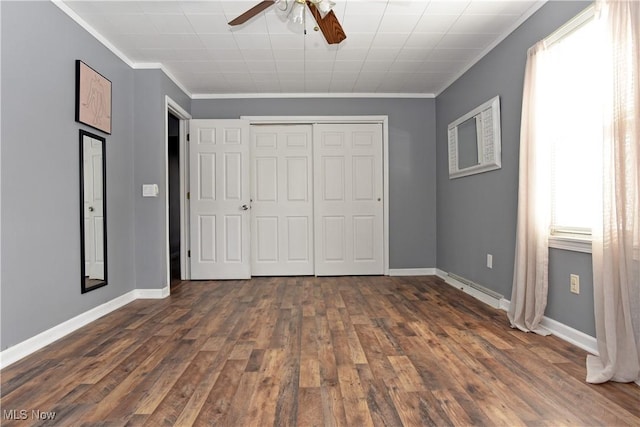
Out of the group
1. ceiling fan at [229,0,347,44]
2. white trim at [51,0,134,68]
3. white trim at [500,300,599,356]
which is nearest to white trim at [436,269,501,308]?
white trim at [500,300,599,356]

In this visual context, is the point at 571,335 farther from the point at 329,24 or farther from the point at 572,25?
the point at 329,24

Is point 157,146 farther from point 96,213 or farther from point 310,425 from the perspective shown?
point 310,425

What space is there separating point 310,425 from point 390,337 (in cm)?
116

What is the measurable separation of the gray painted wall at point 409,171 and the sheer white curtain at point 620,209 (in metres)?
2.97

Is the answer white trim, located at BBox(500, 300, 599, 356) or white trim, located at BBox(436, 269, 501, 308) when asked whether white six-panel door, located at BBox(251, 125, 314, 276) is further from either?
white trim, located at BBox(500, 300, 599, 356)

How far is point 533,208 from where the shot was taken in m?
2.62

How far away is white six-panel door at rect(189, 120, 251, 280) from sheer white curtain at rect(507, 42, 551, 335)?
10.4 ft

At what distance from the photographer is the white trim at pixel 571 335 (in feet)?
7.23

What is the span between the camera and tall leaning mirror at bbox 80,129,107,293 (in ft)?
9.39

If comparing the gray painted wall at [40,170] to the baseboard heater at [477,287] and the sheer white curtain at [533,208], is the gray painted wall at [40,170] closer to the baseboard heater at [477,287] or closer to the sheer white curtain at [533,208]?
the sheer white curtain at [533,208]

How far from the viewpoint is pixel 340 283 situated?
4.45m

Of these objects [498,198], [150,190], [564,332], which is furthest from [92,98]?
[564,332]

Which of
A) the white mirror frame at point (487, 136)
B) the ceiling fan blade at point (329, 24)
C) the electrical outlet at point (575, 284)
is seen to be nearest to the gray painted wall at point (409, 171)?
the white mirror frame at point (487, 136)

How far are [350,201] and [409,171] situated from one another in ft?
3.05
